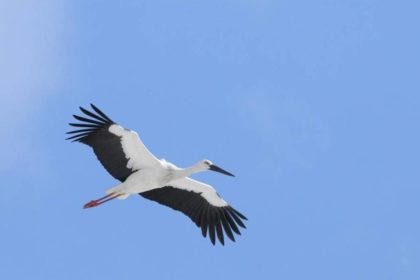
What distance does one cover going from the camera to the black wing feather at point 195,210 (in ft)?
105

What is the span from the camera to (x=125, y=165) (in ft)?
102

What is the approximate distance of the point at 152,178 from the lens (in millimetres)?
30453

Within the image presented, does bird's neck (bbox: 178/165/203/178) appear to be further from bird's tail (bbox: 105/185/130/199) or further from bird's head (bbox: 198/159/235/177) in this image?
bird's tail (bbox: 105/185/130/199)

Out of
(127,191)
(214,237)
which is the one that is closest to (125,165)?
(127,191)

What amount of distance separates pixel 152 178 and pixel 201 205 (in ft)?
6.81

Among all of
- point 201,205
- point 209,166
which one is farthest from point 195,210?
point 209,166

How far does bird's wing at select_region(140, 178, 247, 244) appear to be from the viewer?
31859 mm

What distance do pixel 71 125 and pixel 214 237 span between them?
443cm

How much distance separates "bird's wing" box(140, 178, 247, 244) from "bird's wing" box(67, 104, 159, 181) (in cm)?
122

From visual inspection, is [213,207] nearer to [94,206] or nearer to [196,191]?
[196,191]

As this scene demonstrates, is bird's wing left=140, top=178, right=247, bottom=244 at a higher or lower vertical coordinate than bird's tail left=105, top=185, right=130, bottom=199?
higher

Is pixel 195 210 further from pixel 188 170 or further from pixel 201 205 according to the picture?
pixel 188 170

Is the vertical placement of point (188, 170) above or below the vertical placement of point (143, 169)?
above

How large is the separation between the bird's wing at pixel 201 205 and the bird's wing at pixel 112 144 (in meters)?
1.22
